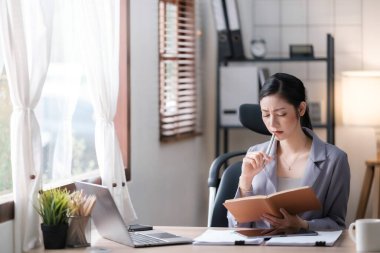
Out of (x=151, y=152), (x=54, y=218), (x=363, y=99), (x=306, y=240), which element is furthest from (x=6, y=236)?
(x=363, y=99)

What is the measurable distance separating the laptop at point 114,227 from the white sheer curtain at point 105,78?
29.3 inches

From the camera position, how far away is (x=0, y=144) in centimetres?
305

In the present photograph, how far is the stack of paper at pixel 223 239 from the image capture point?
263 cm

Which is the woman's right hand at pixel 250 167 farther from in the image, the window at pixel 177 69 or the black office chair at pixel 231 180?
the window at pixel 177 69

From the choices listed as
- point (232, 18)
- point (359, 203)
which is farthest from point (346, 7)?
point (359, 203)

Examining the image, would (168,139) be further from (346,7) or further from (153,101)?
(346,7)

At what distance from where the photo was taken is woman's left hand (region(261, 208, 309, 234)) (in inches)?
107

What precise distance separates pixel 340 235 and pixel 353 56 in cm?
329

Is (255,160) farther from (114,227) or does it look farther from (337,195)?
(114,227)

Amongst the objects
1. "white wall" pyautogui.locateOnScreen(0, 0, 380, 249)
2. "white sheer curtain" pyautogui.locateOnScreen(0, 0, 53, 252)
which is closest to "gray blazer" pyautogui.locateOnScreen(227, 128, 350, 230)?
"white sheer curtain" pyautogui.locateOnScreen(0, 0, 53, 252)

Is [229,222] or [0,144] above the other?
[0,144]

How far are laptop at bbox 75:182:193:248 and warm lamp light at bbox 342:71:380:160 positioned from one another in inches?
116

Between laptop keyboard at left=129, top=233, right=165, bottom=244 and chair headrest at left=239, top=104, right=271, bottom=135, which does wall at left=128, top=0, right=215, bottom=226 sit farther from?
laptop keyboard at left=129, top=233, right=165, bottom=244

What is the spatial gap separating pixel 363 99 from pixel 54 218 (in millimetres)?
3272
